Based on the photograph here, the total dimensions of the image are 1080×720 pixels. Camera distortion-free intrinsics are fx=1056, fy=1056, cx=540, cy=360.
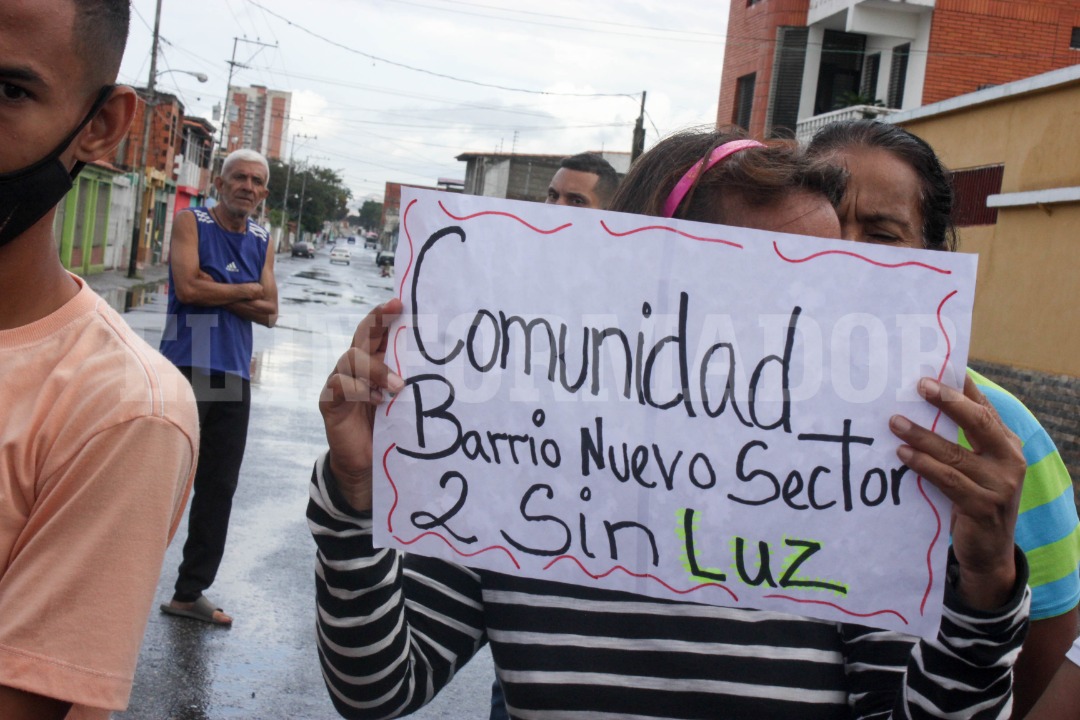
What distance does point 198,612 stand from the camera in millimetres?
4984

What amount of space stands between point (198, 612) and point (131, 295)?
71.5ft

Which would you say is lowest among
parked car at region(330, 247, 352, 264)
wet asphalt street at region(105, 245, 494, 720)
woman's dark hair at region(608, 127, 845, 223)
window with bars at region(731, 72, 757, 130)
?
wet asphalt street at region(105, 245, 494, 720)

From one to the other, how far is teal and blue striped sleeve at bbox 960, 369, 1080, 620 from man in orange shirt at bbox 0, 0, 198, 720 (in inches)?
54.4

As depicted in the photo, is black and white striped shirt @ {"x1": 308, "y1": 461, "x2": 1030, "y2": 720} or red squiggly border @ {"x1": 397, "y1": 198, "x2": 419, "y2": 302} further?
red squiggly border @ {"x1": 397, "y1": 198, "x2": 419, "y2": 302}

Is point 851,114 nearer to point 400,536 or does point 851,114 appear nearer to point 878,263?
point 878,263

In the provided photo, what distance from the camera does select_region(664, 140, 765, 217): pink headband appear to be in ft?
5.71

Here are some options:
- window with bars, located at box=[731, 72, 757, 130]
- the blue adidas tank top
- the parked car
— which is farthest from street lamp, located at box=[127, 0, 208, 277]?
the parked car

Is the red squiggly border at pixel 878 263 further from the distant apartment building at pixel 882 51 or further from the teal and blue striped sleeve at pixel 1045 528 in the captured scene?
the distant apartment building at pixel 882 51

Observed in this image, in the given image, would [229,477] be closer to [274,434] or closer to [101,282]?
[274,434]

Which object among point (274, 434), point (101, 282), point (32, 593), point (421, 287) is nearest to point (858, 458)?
point (421, 287)

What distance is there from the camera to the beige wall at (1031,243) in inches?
453

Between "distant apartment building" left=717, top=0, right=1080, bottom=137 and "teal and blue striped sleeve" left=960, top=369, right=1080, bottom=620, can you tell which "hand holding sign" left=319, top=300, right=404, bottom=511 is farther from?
"distant apartment building" left=717, top=0, right=1080, bottom=137

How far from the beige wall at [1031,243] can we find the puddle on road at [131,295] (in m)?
15.3

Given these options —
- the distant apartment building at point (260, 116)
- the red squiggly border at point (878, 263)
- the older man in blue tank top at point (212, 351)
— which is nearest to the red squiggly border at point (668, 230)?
the red squiggly border at point (878, 263)
